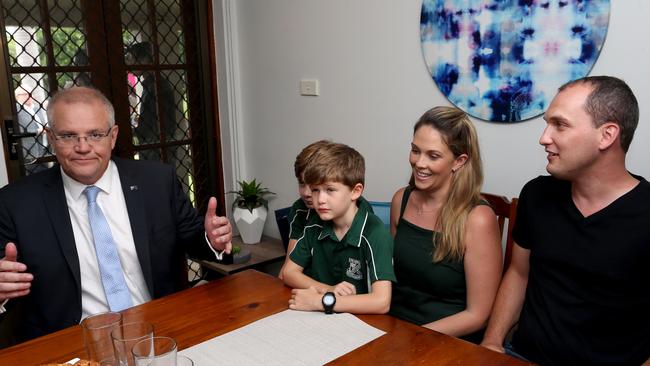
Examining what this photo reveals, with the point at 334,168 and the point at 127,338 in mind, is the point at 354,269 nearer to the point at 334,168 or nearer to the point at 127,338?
the point at 334,168

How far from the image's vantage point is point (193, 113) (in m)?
3.51

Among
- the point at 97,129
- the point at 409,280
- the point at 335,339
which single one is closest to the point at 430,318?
the point at 409,280

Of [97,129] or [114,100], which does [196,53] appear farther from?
[97,129]

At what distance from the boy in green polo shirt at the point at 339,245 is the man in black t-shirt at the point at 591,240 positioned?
1.55 ft

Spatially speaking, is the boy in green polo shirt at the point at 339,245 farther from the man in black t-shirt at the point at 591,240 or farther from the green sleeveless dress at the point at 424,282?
the man in black t-shirt at the point at 591,240

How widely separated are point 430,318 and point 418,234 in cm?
27

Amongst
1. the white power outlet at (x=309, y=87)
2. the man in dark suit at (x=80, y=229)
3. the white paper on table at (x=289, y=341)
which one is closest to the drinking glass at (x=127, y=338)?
the white paper on table at (x=289, y=341)

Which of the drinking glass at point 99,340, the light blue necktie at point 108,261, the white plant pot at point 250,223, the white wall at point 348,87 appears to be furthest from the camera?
the white plant pot at point 250,223

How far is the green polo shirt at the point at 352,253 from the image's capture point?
1.48 metres

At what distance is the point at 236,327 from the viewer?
1322mm

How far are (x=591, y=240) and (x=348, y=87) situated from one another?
168 centimetres

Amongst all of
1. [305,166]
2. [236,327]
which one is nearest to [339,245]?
[305,166]

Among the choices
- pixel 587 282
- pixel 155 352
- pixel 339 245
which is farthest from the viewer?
pixel 339 245

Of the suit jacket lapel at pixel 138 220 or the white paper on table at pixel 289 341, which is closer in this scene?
the white paper on table at pixel 289 341
